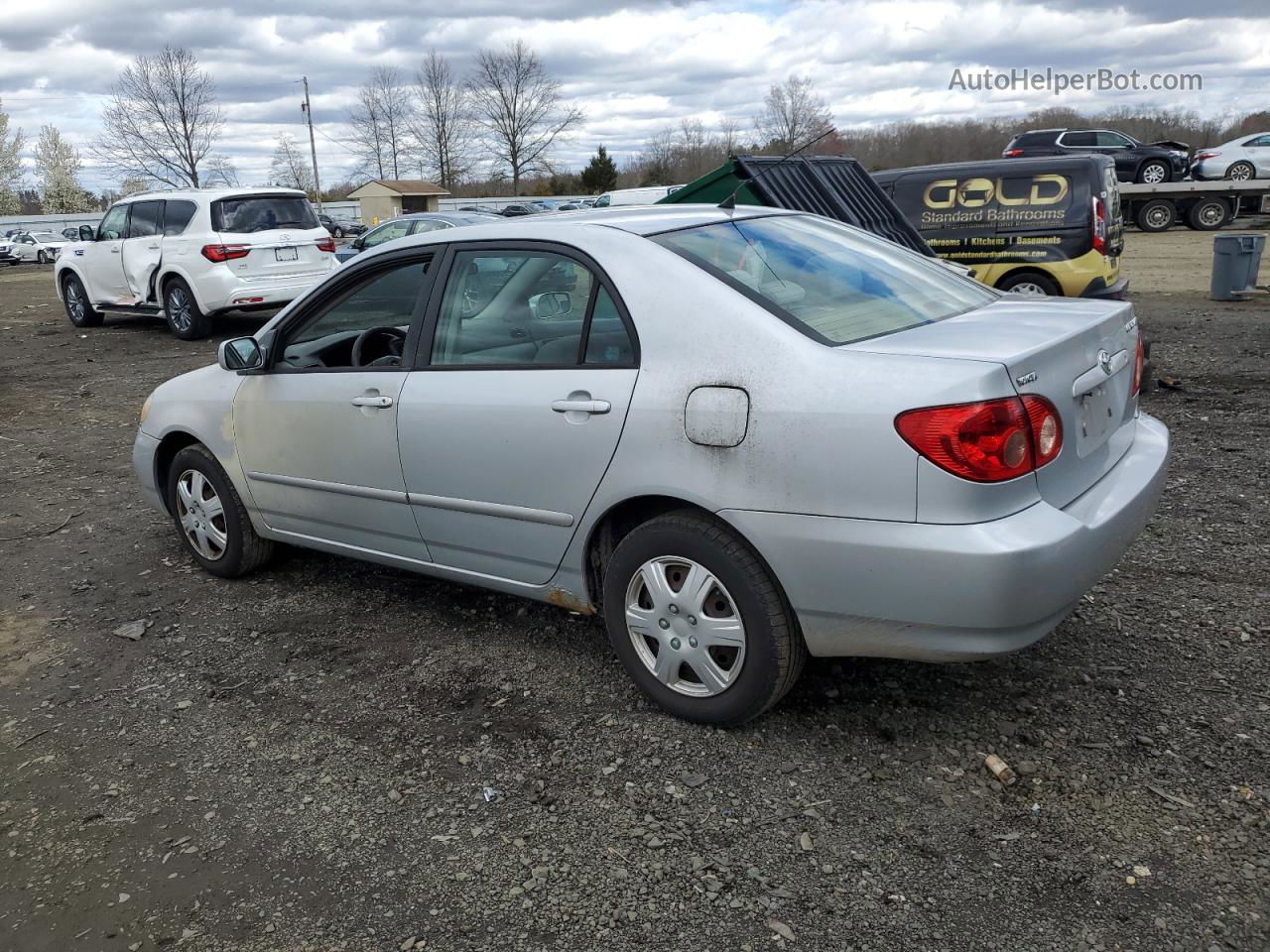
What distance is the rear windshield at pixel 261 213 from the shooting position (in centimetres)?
1309

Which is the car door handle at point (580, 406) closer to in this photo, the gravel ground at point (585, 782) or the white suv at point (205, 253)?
the gravel ground at point (585, 782)

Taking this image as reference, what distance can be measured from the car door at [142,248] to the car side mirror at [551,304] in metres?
11.8

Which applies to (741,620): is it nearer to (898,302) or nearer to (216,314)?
(898,302)

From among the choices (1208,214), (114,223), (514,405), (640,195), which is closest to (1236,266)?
(640,195)

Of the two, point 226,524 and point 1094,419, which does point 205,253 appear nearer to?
point 226,524

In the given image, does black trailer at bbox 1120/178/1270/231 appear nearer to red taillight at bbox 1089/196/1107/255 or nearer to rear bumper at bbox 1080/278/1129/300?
rear bumper at bbox 1080/278/1129/300

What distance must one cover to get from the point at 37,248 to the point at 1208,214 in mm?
44723

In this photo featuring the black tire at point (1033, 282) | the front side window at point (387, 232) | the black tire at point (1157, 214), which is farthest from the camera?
the black tire at point (1157, 214)

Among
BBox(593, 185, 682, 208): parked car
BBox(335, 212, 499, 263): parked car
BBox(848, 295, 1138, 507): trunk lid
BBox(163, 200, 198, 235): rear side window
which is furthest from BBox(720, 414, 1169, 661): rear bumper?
BBox(335, 212, 499, 263): parked car

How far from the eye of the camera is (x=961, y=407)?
266 cm

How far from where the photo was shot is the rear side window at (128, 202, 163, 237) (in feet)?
44.7

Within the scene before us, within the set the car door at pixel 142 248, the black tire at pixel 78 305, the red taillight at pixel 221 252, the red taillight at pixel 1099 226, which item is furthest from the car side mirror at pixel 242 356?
the black tire at pixel 78 305

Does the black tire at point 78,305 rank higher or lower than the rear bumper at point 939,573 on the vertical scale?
higher

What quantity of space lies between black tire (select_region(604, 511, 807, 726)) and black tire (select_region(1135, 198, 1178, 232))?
25.3m
